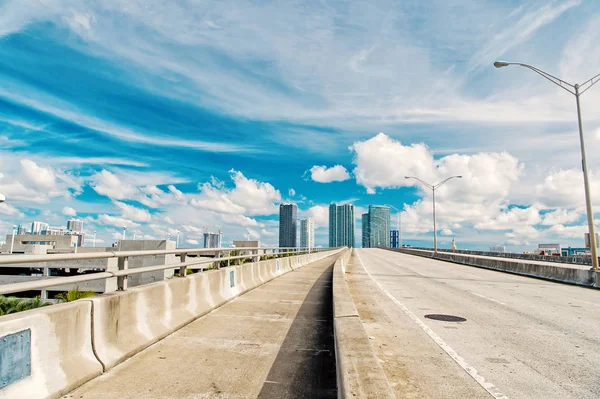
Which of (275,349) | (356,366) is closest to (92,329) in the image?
(275,349)

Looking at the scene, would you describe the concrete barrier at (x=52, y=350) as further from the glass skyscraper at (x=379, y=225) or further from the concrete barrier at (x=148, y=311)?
the glass skyscraper at (x=379, y=225)

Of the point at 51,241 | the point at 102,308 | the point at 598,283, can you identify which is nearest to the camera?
the point at 102,308

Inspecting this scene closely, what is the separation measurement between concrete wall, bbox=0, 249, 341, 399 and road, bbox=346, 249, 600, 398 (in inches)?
141

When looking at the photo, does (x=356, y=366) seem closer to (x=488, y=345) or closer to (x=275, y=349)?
(x=275, y=349)

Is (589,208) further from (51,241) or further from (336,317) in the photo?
(51,241)

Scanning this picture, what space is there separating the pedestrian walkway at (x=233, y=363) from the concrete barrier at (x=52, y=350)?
21 centimetres

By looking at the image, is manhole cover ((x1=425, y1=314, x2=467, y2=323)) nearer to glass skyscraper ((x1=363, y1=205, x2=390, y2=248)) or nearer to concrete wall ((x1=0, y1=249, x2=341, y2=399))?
concrete wall ((x1=0, y1=249, x2=341, y2=399))

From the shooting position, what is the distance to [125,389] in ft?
15.4

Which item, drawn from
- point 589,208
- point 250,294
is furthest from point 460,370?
point 589,208

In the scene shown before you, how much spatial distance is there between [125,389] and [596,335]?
8.44 meters

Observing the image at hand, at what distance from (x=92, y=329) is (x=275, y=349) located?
9.00ft

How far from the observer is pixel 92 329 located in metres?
5.07

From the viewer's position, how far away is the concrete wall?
13.4ft

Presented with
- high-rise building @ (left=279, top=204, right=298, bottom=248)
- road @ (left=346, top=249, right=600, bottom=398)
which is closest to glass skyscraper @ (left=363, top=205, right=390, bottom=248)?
high-rise building @ (left=279, top=204, right=298, bottom=248)
